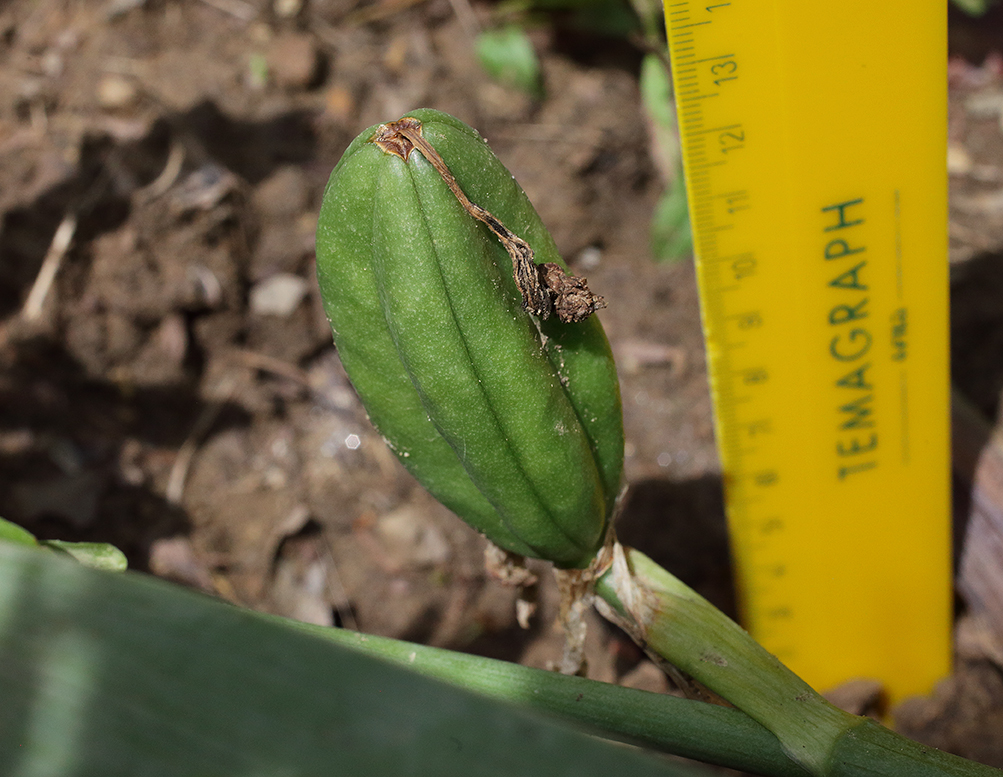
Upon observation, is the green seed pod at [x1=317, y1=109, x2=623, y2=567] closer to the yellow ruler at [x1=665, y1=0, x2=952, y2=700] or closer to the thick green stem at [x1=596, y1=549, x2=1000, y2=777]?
the thick green stem at [x1=596, y1=549, x2=1000, y2=777]

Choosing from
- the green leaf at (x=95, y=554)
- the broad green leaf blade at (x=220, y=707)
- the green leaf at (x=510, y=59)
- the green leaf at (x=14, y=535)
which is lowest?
the green leaf at (x=95, y=554)

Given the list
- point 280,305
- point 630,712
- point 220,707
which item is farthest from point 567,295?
point 280,305

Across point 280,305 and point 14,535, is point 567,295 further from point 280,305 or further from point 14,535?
point 280,305

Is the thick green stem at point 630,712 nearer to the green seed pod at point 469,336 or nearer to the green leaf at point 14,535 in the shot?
the green seed pod at point 469,336

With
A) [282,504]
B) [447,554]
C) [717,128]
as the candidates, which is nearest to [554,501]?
[717,128]

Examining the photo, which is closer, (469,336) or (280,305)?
(469,336)

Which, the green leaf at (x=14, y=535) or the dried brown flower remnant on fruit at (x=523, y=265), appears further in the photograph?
the green leaf at (x=14, y=535)

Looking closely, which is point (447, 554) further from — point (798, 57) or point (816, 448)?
point (798, 57)

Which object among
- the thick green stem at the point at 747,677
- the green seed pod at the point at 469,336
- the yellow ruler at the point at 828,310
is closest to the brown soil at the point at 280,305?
the yellow ruler at the point at 828,310
